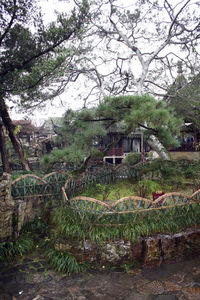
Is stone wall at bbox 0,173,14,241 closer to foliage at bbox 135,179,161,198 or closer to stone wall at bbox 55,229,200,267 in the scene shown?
stone wall at bbox 55,229,200,267

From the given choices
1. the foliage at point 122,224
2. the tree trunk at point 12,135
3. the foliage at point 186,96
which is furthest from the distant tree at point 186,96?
the tree trunk at point 12,135

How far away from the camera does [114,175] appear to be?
24.6 feet

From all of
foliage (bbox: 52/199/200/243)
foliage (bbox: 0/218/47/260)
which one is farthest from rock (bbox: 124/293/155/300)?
foliage (bbox: 0/218/47/260)

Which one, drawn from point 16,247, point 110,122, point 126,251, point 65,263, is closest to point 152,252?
point 126,251

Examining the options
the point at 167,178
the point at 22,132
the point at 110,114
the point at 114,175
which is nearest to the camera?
the point at 110,114

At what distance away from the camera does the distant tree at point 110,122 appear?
4.76 metres

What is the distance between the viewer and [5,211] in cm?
422

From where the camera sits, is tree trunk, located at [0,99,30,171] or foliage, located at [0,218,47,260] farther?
tree trunk, located at [0,99,30,171]

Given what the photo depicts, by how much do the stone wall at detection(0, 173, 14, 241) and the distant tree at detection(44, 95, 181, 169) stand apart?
5.29ft

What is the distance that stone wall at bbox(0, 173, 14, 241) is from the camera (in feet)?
13.7

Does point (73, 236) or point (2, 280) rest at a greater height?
point (73, 236)

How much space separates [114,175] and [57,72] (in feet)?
13.5

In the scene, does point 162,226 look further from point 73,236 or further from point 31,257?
point 31,257

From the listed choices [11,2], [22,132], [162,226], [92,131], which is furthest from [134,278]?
[22,132]
